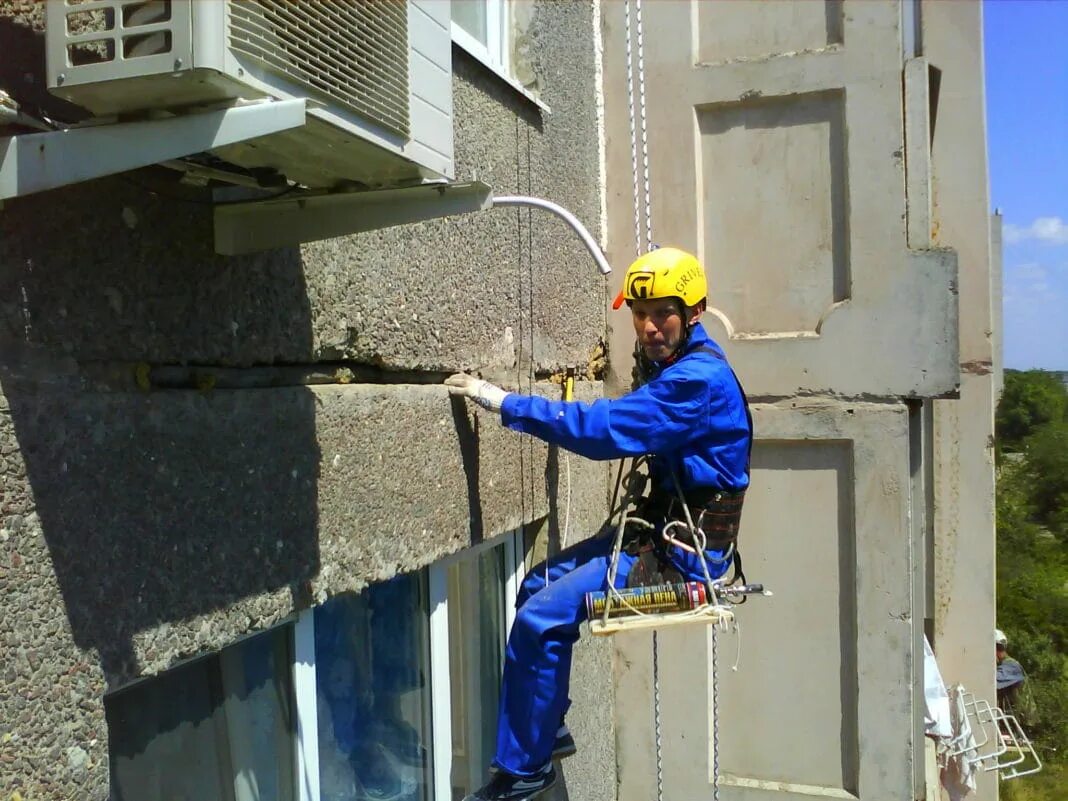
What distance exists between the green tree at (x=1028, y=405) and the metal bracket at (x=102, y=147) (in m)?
34.7

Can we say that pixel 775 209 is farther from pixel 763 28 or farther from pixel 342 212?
pixel 342 212

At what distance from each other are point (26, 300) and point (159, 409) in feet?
1.17

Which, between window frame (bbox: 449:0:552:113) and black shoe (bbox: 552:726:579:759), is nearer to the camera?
black shoe (bbox: 552:726:579:759)

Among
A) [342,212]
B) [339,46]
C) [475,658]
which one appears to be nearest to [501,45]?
[342,212]

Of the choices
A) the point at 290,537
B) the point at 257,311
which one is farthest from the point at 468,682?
the point at 257,311

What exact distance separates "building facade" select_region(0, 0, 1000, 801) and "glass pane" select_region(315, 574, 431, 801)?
0.01 metres

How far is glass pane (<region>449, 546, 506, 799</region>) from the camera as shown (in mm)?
3836

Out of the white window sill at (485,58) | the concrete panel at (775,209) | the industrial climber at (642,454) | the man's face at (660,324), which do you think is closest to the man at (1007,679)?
the concrete panel at (775,209)

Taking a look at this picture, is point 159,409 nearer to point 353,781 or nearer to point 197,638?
point 197,638

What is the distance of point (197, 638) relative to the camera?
6.61 feet

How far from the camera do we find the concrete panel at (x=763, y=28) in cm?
487

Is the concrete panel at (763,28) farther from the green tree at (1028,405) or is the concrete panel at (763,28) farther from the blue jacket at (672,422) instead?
the green tree at (1028,405)

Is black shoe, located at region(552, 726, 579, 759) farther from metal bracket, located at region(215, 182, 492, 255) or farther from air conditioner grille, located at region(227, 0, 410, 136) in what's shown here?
air conditioner grille, located at region(227, 0, 410, 136)

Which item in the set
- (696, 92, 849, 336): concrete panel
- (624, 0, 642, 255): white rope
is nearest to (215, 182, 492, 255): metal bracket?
(624, 0, 642, 255): white rope
